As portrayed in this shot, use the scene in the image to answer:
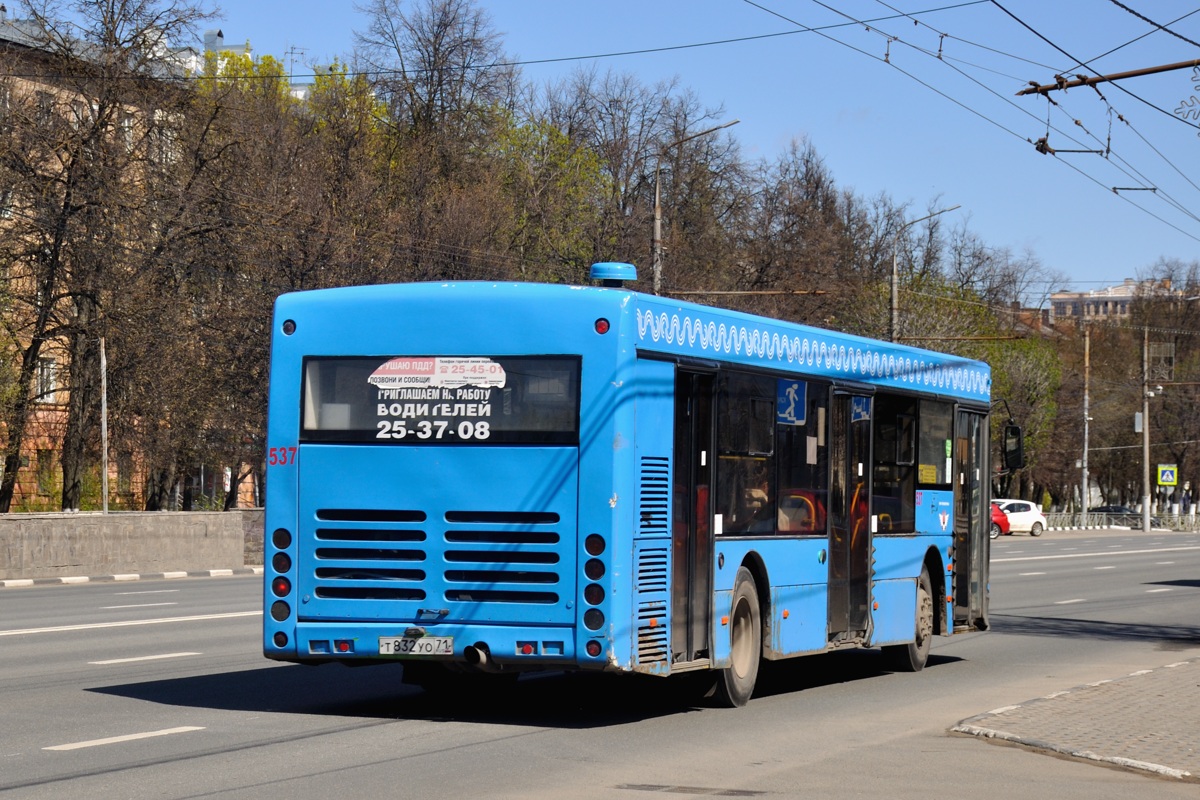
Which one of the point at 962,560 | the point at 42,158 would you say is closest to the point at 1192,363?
the point at 42,158

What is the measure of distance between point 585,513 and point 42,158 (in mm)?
30025

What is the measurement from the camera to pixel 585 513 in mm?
10602

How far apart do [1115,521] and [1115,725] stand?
85.4 m

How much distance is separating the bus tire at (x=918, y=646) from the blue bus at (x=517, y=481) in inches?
153

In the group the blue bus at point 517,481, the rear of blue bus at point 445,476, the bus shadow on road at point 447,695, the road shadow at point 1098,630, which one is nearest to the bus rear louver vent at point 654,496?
the blue bus at point 517,481

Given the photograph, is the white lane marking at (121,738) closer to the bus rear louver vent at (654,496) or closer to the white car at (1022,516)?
the bus rear louver vent at (654,496)

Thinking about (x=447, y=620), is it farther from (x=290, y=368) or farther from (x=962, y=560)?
(x=962, y=560)

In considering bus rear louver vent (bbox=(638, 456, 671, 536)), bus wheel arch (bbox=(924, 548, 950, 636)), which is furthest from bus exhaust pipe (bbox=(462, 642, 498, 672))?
bus wheel arch (bbox=(924, 548, 950, 636))

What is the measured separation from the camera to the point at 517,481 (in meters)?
10.8

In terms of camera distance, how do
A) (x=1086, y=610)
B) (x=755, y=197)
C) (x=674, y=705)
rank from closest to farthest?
(x=674, y=705)
(x=1086, y=610)
(x=755, y=197)

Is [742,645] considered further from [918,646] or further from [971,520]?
[971,520]

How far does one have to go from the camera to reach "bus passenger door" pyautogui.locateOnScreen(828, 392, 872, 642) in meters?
13.8

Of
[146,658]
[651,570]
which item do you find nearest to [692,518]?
[651,570]

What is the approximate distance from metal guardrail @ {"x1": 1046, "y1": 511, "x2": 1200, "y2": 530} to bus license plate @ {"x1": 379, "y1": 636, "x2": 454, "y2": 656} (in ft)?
249
